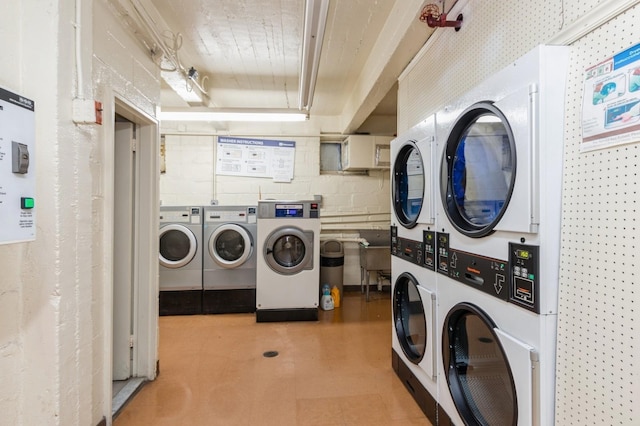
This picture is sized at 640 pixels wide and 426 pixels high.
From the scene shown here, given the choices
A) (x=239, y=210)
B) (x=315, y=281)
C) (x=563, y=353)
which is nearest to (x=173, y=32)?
(x=239, y=210)

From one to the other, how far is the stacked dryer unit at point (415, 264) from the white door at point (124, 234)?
198 centimetres

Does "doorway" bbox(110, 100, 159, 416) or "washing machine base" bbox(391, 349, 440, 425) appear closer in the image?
"washing machine base" bbox(391, 349, 440, 425)

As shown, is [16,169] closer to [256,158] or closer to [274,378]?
[274,378]

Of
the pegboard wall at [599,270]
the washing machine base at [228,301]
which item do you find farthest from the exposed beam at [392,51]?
the washing machine base at [228,301]

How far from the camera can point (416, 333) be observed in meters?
2.18

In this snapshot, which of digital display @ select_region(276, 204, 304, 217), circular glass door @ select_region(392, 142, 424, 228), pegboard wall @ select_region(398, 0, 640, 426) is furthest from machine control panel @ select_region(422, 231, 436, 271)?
digital display @ select_region(276, 204, 304, 217)

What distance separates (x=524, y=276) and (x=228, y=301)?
3.49m

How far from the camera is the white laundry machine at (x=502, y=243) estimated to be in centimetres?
104

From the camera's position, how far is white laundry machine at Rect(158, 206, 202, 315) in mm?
3787

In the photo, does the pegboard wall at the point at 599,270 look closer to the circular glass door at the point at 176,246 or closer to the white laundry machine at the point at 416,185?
the white laundry machine at the point at 416,185

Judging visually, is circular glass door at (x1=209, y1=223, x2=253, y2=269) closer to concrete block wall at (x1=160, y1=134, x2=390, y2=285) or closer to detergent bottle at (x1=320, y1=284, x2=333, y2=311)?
concrete block wall at (x1=160, y1=134, x2=390, y2=285)

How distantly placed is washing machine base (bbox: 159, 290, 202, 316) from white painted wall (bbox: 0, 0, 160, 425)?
89.9 inches

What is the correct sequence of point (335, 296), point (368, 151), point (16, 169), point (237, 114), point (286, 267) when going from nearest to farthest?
point (16, 169) < point (237, 114) < point (286, 267) < point (335, 296) < point (368, 151)

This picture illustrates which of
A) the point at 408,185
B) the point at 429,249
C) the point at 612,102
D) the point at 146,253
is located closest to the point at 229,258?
the point at 146,253
